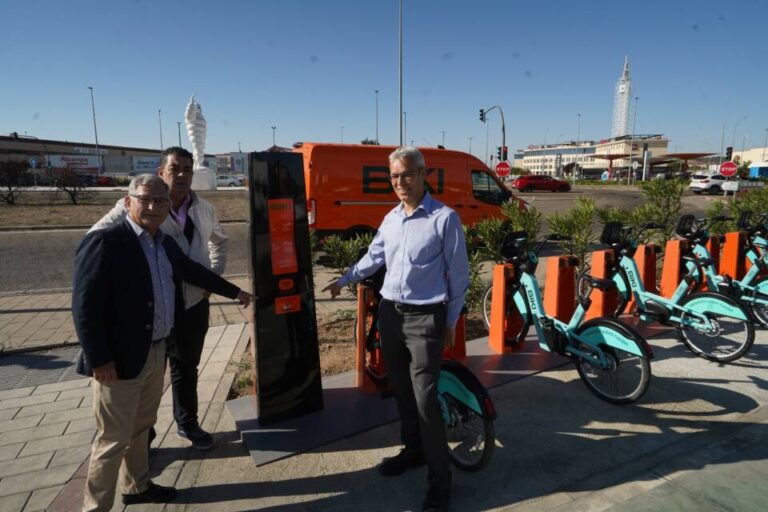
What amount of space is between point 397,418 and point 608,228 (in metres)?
3.14

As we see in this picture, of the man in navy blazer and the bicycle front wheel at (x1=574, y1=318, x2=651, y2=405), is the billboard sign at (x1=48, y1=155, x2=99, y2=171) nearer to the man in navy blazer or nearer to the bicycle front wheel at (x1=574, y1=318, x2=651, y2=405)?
the man in navy blazer

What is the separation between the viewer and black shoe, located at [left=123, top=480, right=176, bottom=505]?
257 cm

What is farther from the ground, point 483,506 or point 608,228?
point 608,228

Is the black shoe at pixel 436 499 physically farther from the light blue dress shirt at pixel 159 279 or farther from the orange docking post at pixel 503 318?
the orange docking post at pixel 503 318

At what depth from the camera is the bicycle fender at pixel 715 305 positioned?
13.6 feet

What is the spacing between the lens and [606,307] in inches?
204

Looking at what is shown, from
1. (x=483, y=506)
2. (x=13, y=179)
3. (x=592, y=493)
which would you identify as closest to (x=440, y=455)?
(x=483, y=506)

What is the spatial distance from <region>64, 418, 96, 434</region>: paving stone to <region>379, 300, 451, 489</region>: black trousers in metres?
2.48

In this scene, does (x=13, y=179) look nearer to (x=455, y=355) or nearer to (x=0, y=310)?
(x=0, y=310)

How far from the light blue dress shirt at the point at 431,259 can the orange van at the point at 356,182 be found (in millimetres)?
7314

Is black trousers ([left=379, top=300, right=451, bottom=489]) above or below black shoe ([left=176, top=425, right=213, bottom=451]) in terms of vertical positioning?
above

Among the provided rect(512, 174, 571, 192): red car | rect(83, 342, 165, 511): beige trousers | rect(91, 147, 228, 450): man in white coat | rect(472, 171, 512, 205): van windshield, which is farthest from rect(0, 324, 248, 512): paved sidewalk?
rect(512, 174, 571, 192): red car

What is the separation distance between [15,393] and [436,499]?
3832 millimetres

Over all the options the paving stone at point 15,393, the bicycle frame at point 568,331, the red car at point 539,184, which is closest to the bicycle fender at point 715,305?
the bicycle frame at point 568,331
